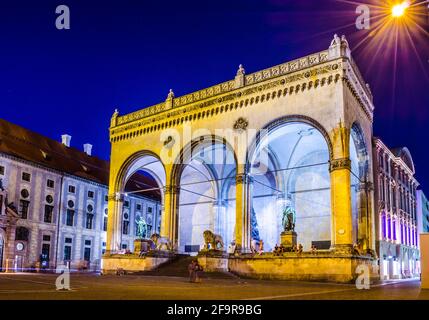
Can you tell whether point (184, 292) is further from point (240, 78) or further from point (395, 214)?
point (395, 214)

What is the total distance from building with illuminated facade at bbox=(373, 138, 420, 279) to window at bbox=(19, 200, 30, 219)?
31.5 m

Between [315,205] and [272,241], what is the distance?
498 centimetres

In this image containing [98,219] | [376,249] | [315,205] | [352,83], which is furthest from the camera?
[98,219]

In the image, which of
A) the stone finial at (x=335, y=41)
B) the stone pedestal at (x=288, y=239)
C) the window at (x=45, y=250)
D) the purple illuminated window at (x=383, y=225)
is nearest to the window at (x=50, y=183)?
the window at (x=45, y=250)

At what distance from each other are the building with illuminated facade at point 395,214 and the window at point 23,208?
103 feet

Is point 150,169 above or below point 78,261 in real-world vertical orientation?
above

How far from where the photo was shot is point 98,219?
168ft

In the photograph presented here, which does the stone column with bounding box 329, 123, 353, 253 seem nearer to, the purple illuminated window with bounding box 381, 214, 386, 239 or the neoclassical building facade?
the neoclassical building facade

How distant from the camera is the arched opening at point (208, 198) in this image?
3916 centimetres

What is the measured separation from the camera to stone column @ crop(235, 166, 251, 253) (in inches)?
1139

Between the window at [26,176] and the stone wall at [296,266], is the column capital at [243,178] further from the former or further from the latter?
the window at [26,176]

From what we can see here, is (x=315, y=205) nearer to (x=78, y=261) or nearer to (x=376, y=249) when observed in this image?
(x=376, y=249)

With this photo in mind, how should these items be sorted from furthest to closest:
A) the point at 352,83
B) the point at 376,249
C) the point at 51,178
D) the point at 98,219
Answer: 1. the point at 98,219
2. the point at 51,178
3. the point at 376,249
4. the point at 352,83
